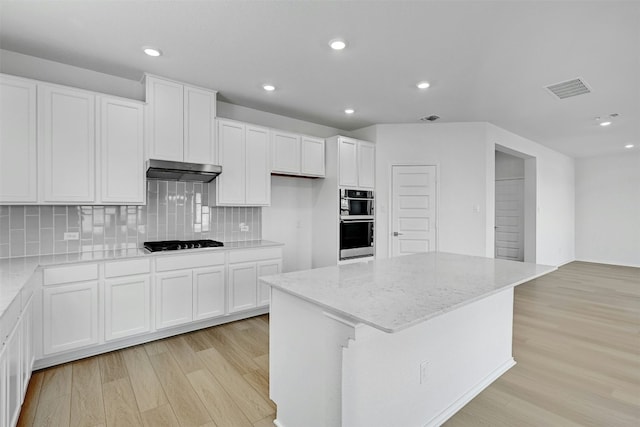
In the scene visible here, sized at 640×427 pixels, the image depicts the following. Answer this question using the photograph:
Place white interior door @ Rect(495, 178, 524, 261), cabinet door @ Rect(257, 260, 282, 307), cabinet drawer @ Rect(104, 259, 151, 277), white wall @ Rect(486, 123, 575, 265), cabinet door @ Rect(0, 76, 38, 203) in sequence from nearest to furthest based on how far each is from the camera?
cabinet door @ Rect(0, 76, 38, 203), cabinet drawer @ Rect(104, 259, 151, 277), cabinet door @ Rect(257, 260, 282, 307), white wall @ Rect(486, 123, 575, 265), white interior door @ Rect(495, 178, 524, 261)

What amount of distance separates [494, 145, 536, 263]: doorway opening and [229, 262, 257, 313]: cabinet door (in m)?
5.79

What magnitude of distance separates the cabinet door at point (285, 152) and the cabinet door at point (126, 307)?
202 cm

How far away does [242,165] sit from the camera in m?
3.78

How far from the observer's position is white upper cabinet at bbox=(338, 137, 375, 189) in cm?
454

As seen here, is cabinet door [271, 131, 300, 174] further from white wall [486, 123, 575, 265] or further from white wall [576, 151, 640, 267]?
white wall [576, 151, 640, 267]

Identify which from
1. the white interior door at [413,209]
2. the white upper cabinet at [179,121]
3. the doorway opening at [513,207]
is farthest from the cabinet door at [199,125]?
the doorway opening at [513,207]

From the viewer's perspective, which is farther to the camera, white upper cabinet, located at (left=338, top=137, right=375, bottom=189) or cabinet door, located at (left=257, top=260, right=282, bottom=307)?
white upper cabinet, located at (left=338, top=137, right=375, bottom=189)

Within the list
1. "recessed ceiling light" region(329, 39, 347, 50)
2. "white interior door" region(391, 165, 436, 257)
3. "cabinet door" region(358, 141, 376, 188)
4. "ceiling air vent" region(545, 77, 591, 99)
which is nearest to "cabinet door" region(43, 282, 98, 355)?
"recessed ceiling light" region(329, 39, 347, 50)

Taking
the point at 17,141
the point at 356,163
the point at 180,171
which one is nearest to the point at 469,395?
the point at 180,171

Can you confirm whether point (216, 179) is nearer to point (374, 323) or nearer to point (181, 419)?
point (181, 419)

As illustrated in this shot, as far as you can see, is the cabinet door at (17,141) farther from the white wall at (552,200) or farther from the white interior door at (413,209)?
the white wall at (552,200)

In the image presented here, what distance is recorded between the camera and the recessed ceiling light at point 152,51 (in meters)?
2.63

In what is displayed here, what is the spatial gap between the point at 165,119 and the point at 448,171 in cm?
390

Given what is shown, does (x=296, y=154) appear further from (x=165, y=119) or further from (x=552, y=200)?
(x=552, y=200)
